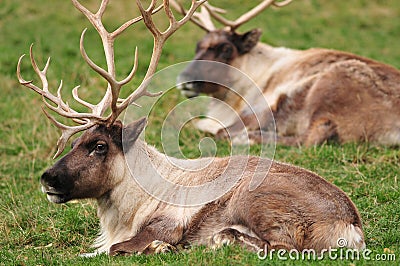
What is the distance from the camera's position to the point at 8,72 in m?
13.4

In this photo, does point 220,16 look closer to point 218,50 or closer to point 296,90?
point 218,50

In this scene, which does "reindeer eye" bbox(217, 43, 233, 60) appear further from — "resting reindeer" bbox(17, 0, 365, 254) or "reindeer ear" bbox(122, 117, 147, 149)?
"reindeer ear" bbox(122, 117, 147, 149)

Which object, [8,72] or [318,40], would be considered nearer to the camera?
[8,72]

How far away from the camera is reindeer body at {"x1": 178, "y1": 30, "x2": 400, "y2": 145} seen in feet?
33.3

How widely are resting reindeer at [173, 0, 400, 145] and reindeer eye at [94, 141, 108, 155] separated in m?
3.88

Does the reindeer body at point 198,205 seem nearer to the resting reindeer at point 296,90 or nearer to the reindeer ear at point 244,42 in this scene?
the resting reindeer at point 296,90

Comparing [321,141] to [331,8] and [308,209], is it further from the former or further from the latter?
[331,8]

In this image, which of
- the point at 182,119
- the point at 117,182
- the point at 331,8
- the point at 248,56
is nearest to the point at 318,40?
the point at 331,8

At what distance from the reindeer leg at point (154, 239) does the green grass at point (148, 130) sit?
0.16 meters

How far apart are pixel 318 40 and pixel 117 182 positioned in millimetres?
9658

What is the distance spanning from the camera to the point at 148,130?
10938 millimetres

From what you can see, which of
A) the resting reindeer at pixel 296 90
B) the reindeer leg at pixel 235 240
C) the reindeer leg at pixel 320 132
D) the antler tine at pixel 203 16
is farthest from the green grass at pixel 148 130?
the antler tine at pixel 203 16

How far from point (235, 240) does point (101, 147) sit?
1524mm

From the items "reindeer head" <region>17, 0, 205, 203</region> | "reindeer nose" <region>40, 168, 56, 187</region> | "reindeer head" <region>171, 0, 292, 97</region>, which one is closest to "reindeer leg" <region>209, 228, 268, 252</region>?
"reindeer head" <region>17, 0, 205, 203</region>
